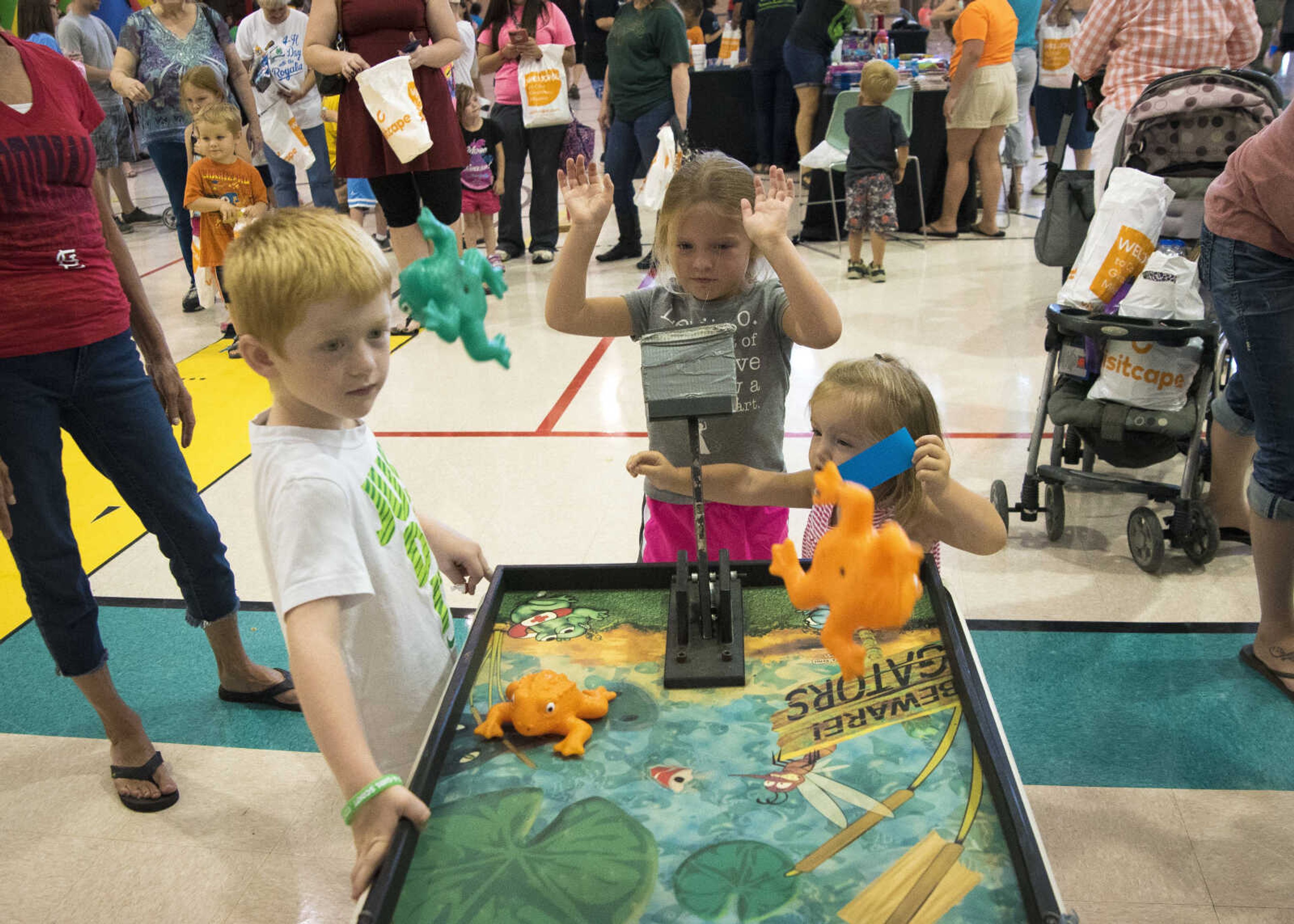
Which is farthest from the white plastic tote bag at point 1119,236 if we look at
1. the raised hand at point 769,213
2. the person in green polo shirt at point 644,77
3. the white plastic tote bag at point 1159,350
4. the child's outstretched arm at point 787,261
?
the person in green polo shirt at point 644,77

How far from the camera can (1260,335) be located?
2.11 meters

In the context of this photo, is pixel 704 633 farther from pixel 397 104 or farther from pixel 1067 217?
pixel 397 104

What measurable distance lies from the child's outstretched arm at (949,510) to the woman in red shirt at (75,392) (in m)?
1.54

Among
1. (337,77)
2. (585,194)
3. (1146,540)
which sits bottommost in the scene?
(1146,540)

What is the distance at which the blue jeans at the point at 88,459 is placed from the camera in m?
1.93

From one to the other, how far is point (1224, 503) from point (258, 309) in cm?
278

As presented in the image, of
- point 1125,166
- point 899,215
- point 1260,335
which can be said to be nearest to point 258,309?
point 1260,335

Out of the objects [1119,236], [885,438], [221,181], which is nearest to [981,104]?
[1119,236]

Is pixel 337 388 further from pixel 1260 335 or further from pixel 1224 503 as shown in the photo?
pixel 1224 503

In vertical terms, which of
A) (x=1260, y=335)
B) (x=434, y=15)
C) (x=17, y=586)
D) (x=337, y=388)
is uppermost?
(x=434, y=15)

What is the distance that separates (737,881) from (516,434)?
3119 millimetres

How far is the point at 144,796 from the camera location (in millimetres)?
2186

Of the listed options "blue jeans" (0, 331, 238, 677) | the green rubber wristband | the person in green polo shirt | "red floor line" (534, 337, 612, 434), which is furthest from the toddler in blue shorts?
the green rubber wristband

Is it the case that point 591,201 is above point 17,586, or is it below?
above
